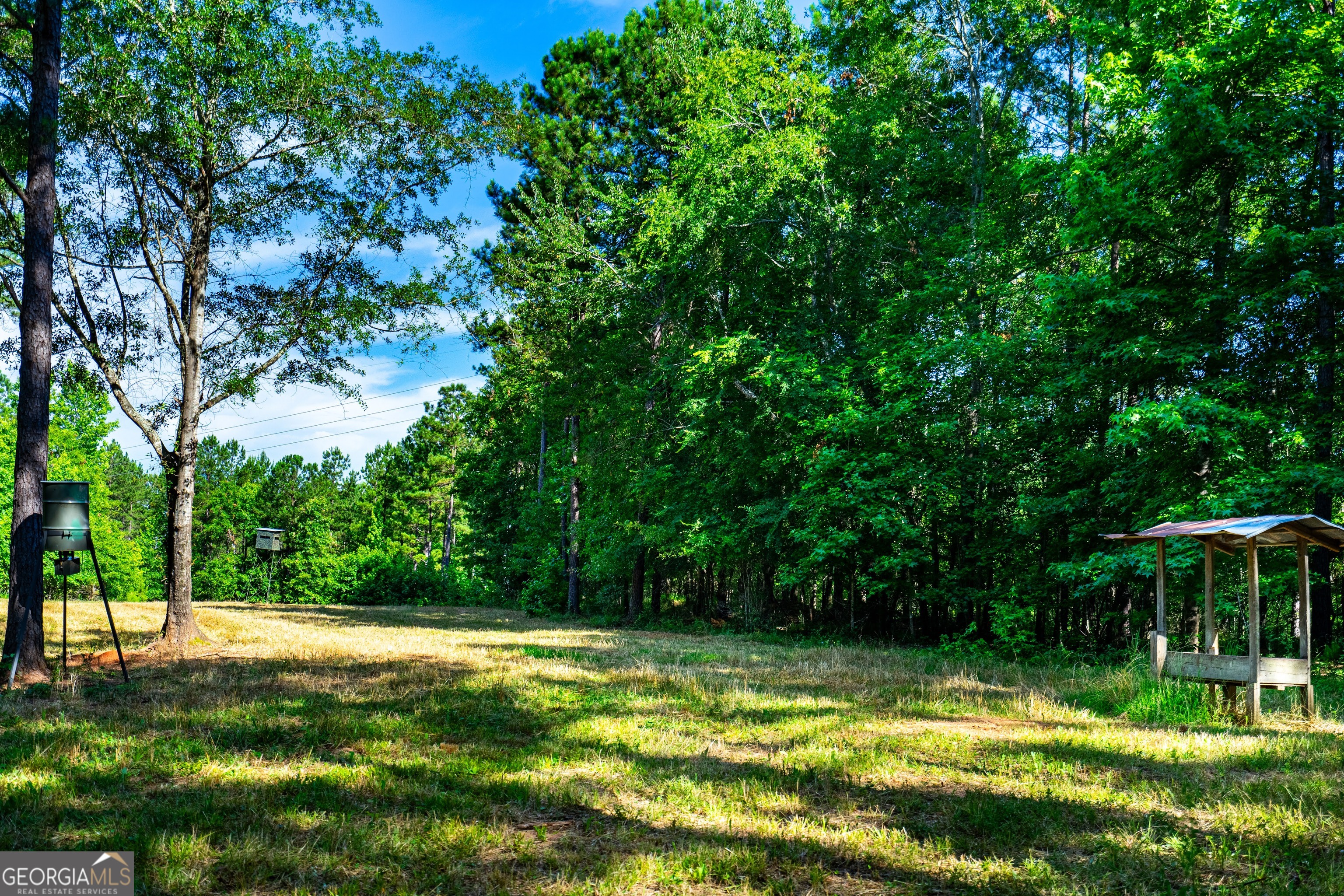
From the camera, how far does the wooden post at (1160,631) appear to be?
9.42m

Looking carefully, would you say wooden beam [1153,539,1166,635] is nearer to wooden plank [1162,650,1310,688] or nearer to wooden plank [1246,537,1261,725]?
wooden plank [1162,650,1310,688]

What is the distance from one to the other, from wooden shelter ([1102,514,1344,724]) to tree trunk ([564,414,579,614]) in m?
21.3

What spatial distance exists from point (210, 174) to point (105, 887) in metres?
13.6

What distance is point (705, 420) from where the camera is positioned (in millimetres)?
21156

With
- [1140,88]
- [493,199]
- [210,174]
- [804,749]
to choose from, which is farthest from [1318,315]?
[493,199]

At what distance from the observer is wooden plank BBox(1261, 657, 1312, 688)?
8.34 m

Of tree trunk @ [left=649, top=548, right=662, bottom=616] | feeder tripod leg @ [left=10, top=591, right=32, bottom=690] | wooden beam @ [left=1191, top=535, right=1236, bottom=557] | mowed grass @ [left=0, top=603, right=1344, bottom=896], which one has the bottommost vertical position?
tree trunk @ [left=649, top=548, right=662, bottom=616]

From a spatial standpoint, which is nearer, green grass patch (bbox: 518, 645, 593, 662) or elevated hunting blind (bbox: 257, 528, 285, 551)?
green grass patch (bbox: 518, 645, 593, 662)

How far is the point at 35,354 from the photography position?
952 cm

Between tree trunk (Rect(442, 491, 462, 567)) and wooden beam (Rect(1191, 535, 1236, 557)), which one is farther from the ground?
wooden beam (Rect(1191, 535, 1236, 557))

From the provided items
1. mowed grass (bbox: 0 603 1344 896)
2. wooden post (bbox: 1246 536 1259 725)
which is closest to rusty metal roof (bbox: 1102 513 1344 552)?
wooden post (bbox: 1246 536 1259 725)

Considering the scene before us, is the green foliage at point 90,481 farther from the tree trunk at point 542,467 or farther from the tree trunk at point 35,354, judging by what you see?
the tree trunk at point 35,354

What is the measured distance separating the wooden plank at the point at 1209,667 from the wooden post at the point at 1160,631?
0.21 meters

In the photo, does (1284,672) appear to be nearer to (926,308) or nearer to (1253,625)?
(1253,625)
